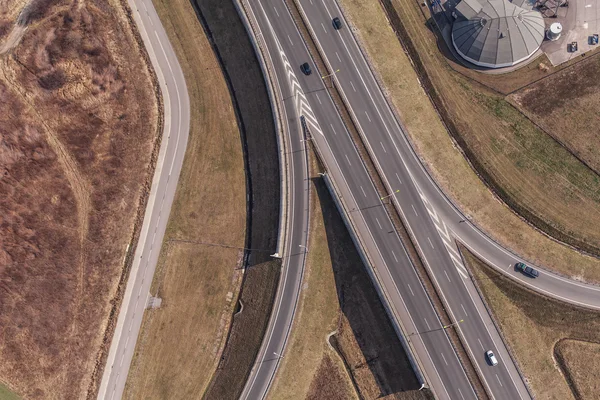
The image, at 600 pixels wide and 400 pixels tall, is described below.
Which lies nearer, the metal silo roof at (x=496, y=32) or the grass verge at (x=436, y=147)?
the grass verge at (x=436, y=147)

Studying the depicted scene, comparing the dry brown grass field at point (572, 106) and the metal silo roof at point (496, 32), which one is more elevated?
the metal silo roof at point (496, 32)

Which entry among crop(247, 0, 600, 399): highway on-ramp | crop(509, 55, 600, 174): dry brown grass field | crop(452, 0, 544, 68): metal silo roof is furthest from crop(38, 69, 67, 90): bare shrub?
crop(509, 55, 600, 174): dry brown grass field

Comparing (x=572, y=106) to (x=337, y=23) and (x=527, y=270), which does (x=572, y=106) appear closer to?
(x=527, y=270)

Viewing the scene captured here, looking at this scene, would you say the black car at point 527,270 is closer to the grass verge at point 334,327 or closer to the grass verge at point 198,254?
the grass verge at point 334,327

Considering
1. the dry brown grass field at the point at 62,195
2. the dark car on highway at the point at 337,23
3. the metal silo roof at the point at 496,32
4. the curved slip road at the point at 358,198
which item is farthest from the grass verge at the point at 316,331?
the metal silo roof at the point at 496,32

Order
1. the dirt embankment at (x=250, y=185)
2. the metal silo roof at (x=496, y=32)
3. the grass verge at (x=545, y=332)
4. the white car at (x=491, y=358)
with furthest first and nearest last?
the dirt embankment at (x=250, y=185) < the metal silo roof at (x=496, y=32) < the grass verge at (x=545, y=332) < the white car at (x=491, y=358)

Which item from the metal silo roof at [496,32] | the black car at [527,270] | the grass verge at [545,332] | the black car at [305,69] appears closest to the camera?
the grass verge at [545,332]
